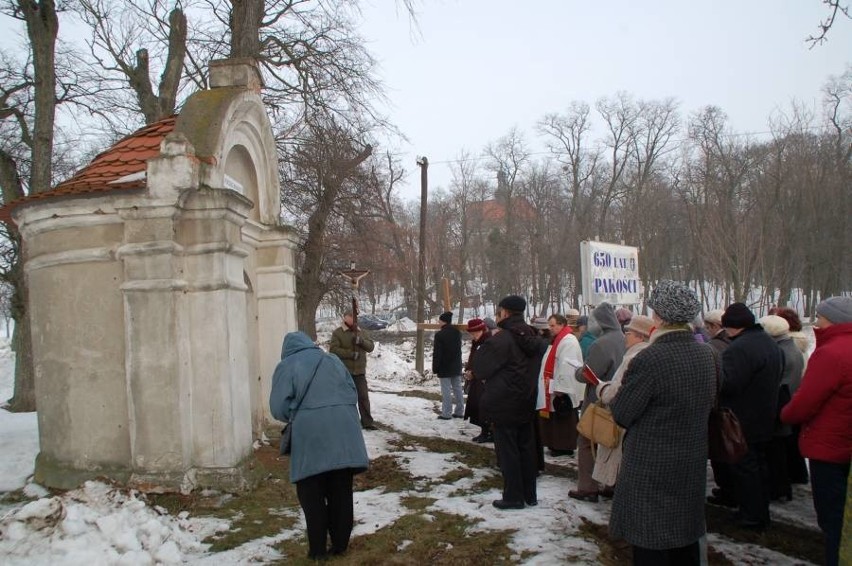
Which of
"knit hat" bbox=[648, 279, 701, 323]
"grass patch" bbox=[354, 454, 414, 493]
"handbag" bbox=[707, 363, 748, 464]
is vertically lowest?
"grass patch" bbox=[354, 454, 414, 493]

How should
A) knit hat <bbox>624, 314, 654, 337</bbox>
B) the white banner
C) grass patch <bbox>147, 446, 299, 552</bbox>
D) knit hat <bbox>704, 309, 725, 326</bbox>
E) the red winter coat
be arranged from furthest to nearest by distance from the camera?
the white banner
knit hat <bbox>704, 309, 725, 326</bbox>
grass patch <bbox>147, 446, 299, 552</bbox>
knit hat <bbox>624, 314, 654, 337</bbox>
the red winter coat

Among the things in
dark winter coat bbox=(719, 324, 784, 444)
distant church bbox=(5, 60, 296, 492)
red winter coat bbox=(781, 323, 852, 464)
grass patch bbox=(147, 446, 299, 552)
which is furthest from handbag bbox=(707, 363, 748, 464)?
distant church bbox=(5, 60, 296, 492)

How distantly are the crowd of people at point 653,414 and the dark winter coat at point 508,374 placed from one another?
0.03 ft

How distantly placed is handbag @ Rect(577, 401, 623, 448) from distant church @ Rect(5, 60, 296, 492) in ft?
11.3

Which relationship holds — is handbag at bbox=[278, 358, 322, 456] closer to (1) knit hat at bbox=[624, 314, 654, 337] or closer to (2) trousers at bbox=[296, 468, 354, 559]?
(2) trousers at bbox=[296, 468, 354, 559]

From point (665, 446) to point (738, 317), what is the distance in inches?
99.3

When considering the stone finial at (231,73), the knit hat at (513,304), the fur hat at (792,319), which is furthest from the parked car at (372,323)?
the knit hat at (513,304)

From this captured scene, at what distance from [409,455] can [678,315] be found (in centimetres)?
508

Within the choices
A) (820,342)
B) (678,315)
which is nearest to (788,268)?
(820,342)

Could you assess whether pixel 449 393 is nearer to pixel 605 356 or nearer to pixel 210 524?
pixel 605 356

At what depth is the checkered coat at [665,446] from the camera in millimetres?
3211

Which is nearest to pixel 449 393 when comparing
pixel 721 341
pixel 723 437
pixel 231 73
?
pixel 721 341

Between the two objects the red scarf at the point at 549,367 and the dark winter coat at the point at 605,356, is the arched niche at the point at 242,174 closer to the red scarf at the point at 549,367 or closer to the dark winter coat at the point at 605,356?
the red scarf at the point at 549,367

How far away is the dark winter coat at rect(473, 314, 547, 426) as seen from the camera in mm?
5238
